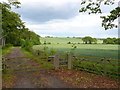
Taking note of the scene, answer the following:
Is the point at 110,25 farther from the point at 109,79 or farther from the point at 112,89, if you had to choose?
the point at 112,89

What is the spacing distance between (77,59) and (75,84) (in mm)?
5275

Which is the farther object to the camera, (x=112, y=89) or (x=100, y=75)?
(x=100, y=75)

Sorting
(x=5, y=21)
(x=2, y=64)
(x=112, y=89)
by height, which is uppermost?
(x=5, y=21)

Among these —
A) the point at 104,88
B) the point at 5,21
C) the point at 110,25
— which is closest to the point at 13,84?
the point at 104,88

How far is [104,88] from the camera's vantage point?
8320mm

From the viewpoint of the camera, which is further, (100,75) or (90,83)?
(100,75)

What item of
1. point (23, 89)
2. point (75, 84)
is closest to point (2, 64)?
point (23, 89)

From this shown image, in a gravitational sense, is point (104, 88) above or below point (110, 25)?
below

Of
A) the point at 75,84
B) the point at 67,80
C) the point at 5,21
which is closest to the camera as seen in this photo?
the point at 75,84

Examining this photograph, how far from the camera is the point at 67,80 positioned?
990cm

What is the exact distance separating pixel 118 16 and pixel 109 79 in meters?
6.10

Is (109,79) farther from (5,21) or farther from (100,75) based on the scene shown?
(5,21)

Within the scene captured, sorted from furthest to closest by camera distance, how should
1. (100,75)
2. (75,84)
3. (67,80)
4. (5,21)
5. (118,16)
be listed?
(5,21) → (118,16) → (100,75) → (67,80) → (75,84)

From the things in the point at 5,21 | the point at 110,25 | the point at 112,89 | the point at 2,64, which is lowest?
the point at 112,89
